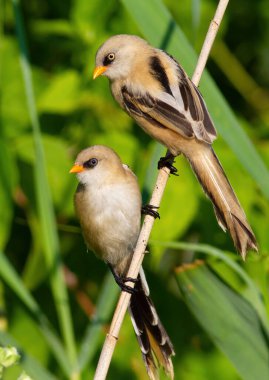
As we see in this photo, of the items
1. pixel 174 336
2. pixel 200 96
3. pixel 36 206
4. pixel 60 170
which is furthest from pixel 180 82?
pixel 174 336

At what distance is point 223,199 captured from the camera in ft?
9.79

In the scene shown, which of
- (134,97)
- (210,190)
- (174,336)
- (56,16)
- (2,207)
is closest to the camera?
(210,190)

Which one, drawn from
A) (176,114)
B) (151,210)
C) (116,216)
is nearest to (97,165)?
(116,216)

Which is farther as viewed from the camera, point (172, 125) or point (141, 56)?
point (141, 56)

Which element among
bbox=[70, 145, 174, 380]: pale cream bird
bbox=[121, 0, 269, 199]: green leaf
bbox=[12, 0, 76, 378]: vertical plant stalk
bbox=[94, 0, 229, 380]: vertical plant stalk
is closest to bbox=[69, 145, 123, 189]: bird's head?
bbox=[70, 145, 174, 380]: pale cream bird

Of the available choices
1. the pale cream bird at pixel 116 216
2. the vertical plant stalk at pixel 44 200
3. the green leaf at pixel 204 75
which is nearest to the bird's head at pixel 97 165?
the pale cream bird at pixel 116 216

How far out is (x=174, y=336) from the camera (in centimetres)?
446

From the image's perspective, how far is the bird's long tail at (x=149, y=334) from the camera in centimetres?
349

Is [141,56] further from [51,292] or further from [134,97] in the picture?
[51,292]

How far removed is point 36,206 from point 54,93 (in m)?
0.53

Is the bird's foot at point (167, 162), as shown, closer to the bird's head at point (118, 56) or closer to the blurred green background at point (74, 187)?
the blurred green background at point (74, 187)

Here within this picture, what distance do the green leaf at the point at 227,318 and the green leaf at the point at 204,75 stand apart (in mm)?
373

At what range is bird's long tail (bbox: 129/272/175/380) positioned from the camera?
349cm

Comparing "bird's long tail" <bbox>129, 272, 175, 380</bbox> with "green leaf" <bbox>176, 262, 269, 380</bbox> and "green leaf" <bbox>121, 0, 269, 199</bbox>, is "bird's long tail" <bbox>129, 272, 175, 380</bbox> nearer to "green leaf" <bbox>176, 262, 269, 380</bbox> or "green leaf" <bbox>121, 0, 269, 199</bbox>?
"green leaf" <bbox>176, 262, 269, 380</bbox>
